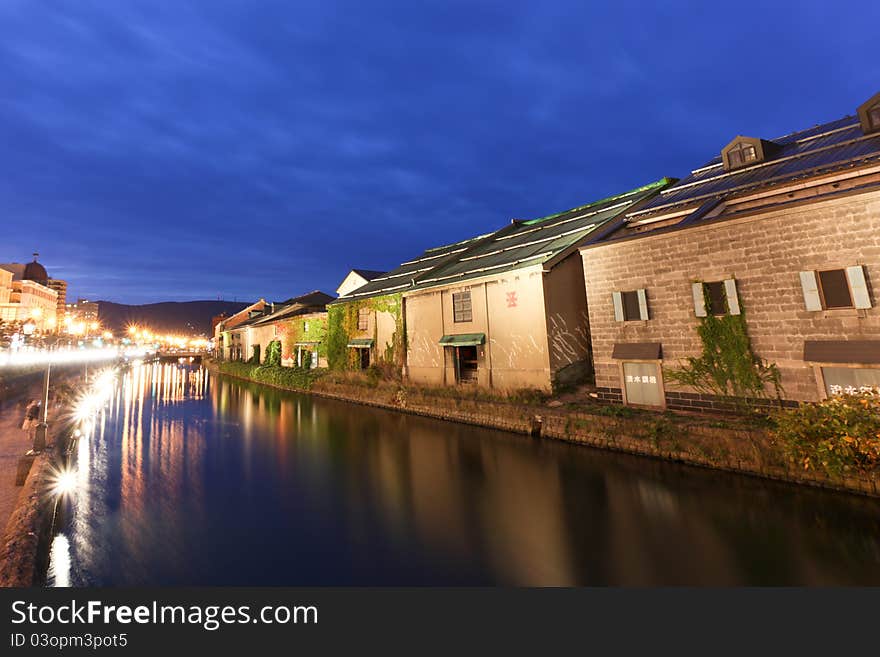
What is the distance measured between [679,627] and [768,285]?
1099cm

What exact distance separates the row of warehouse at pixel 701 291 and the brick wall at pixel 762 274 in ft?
0.12

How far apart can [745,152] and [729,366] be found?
10136 mm

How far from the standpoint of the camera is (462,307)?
21.2 meters

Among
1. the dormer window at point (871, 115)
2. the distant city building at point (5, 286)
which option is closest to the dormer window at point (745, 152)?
the dormer window at point (871, 115)

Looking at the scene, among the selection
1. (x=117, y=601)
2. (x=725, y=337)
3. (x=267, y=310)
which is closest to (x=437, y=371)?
(x=725, y=337)

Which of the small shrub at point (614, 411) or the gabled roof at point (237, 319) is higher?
the gabled roof at point (237, 319)

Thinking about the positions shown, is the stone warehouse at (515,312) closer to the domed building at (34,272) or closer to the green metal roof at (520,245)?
the green metal roof at (520,245)

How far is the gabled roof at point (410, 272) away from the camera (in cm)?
2667

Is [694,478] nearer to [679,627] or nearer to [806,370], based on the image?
[806,370]

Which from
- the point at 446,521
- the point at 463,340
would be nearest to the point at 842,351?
the point at 446,521

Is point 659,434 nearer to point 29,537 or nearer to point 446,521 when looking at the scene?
point 446,521

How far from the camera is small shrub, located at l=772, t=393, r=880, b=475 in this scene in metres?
7.41

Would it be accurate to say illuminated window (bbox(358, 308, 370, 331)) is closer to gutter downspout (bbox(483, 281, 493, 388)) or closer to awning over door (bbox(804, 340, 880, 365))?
gutter downspout (bbox(483, 281, 493, 388))

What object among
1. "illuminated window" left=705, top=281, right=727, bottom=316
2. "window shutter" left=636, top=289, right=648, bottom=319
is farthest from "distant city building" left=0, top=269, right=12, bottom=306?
"illuminated window" left=705, top=281, right=727, bottom=316
